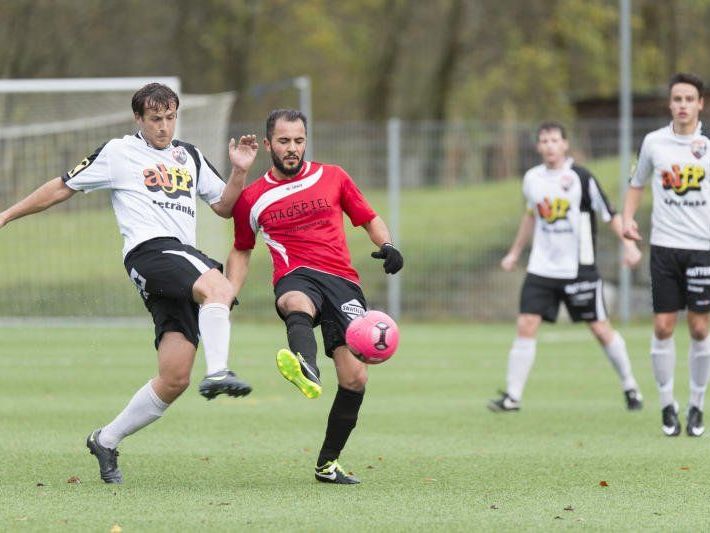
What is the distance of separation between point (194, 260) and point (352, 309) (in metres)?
0.90

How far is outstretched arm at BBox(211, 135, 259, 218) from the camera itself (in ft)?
25.3

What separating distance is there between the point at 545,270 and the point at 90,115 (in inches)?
434

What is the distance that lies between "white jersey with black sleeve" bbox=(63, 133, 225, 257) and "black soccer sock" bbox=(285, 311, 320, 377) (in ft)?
2.42

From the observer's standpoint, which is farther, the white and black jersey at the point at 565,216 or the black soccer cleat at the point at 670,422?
the white and black jersey at the point at 565,216

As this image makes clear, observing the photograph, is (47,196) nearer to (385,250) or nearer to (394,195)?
(385,250)

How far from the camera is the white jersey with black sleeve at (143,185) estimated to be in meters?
7.48

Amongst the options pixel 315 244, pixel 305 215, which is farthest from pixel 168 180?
pixel 315 244

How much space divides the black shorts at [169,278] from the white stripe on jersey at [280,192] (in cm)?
47

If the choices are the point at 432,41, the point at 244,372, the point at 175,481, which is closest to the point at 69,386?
the point at 244,372

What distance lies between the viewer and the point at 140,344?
18000mm

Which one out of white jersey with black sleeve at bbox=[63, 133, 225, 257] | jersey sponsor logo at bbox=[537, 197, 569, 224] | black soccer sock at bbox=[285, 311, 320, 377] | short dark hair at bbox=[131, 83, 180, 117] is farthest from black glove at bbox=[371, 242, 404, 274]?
jersey sponsor logo at bbox=[537, 197, 569, 224]

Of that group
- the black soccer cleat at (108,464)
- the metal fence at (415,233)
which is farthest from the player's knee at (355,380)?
the metal fence at (415,233)

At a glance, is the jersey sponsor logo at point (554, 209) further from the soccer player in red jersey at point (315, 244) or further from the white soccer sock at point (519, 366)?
the soccer player in red jersey at point (315, 244)

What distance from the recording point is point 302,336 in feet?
23.8
